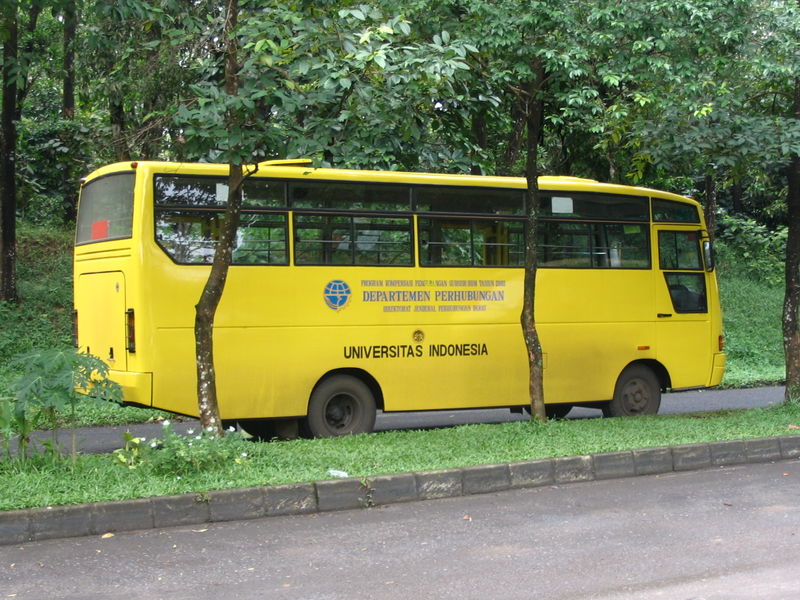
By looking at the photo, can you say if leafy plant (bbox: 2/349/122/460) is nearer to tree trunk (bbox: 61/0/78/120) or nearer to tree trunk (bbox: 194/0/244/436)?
tree trunk (bbox: 194/0/244/436)

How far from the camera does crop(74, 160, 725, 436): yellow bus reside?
394 inches

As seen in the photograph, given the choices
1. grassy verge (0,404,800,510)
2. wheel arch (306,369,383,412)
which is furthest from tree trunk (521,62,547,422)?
wheel arch (306,369,383,412)

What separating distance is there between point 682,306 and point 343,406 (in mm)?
4784

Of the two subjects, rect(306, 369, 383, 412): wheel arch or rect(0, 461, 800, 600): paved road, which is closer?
rect(0, 461, 800, 600): paved road

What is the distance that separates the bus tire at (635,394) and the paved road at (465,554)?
4.57 metres

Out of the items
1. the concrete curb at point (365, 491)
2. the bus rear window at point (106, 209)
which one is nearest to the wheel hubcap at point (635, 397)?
the concrete curb at point (365, 491)

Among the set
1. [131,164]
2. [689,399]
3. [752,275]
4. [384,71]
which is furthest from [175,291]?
[752,275]

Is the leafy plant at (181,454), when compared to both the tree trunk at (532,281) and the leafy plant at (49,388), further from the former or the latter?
the tree trunk at (532,281)

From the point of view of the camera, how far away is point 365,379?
1108cm

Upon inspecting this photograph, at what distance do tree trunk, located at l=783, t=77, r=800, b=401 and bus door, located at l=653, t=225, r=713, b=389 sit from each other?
110 centimetres

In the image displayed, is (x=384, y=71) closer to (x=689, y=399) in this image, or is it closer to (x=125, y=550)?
(x=125, y=550)

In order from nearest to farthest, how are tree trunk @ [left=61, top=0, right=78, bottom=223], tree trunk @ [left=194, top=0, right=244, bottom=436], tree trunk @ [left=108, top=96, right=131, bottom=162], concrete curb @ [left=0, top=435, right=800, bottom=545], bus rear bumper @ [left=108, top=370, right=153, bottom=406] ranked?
concrete curb @ [left=0, top=435, right=800, bottom=545]
tree trunk @ [left=194, top=0, right=244, bottom=436]
bus rear bumper @ [left=108, top=370, right=153, bottom=406]
tree trunk @ [left=108, top=96, right=131, bottom=162]
tree trunk @ [left=61, top=0, right=78, bottom=223]

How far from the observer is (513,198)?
11.7m

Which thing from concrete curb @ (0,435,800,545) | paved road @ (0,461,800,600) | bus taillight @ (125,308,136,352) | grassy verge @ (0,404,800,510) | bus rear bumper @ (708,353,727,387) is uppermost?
bus taillight @ (125,308,136,352)
